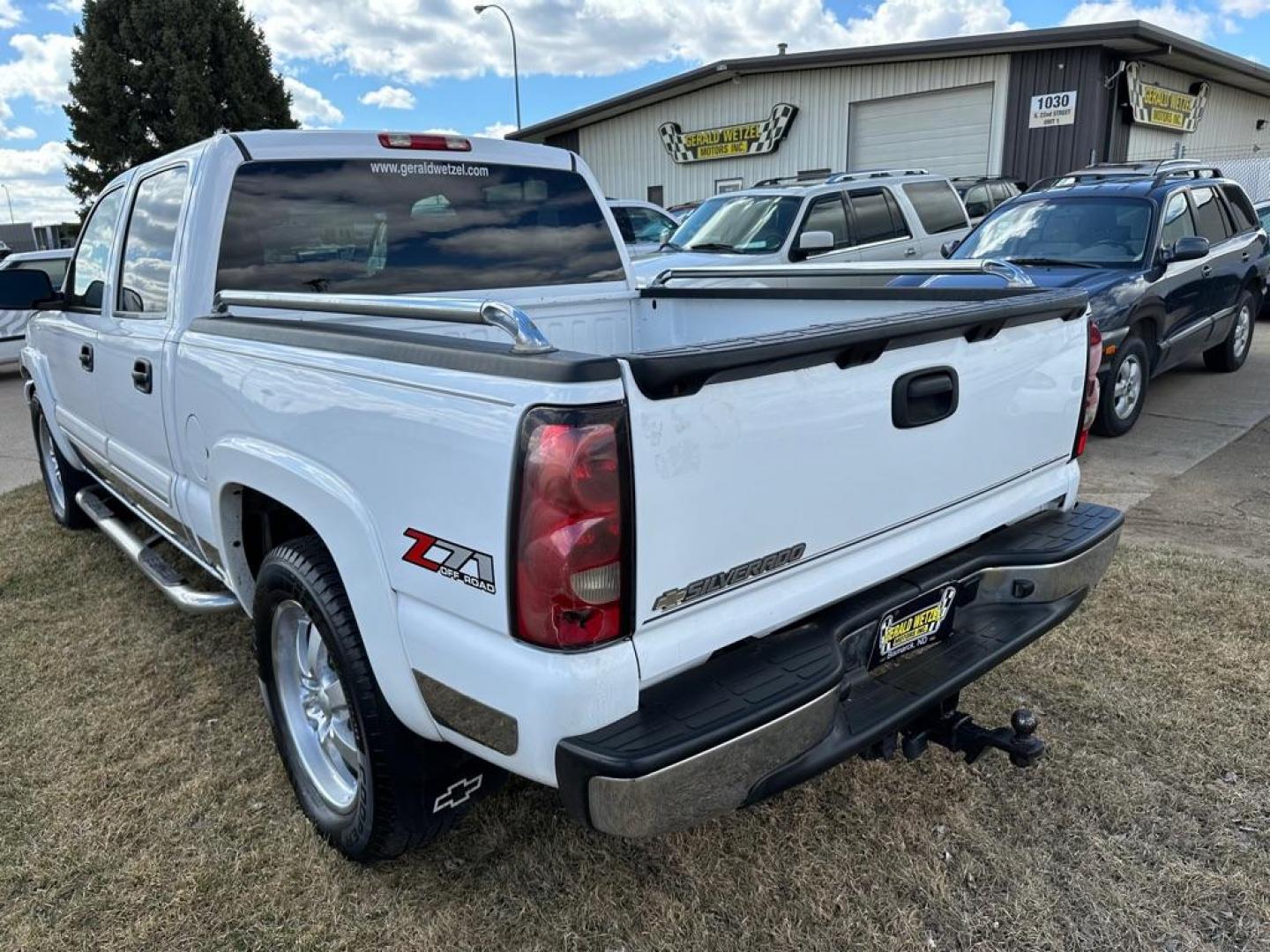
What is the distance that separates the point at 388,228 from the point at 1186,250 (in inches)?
245

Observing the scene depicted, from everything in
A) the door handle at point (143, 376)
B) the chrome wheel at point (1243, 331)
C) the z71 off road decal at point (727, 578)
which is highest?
the door handle at point (143, 376)

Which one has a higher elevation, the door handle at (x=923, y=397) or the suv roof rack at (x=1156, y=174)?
the suv roof rack at (x=1156, y=174)

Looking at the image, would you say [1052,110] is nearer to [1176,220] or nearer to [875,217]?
[875,217]

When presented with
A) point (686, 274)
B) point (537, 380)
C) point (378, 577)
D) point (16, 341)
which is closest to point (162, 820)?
point (378, 577)

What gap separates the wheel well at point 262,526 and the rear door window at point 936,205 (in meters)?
9.74

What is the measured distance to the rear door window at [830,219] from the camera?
1005cm

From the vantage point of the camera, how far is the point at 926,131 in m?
20.6

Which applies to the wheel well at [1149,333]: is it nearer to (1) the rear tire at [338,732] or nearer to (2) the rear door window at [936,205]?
(2) the rear door window at [936,205]

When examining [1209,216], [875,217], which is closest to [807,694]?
[1209,216]

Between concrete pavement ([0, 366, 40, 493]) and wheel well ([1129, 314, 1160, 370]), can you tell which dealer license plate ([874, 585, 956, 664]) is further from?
concrete pavement ([0, 366, 40, 493])

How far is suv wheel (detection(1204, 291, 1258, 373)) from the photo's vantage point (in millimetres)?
8946

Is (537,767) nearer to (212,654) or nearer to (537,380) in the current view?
(537,380)

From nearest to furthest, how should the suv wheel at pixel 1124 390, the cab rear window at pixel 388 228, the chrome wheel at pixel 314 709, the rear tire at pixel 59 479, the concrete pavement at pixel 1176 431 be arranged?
the chrome wheel at pixel 314 709, the cab rear window at pixel 388 228, the rear tire at pixel 59 479, the concrete pavement at pixel 1176 431, the suv wheel at pixel 1124 390

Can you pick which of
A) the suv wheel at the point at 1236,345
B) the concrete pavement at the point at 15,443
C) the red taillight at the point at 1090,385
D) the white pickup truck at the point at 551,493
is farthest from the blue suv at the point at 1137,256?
the concrete pavement at the point at 15,443
